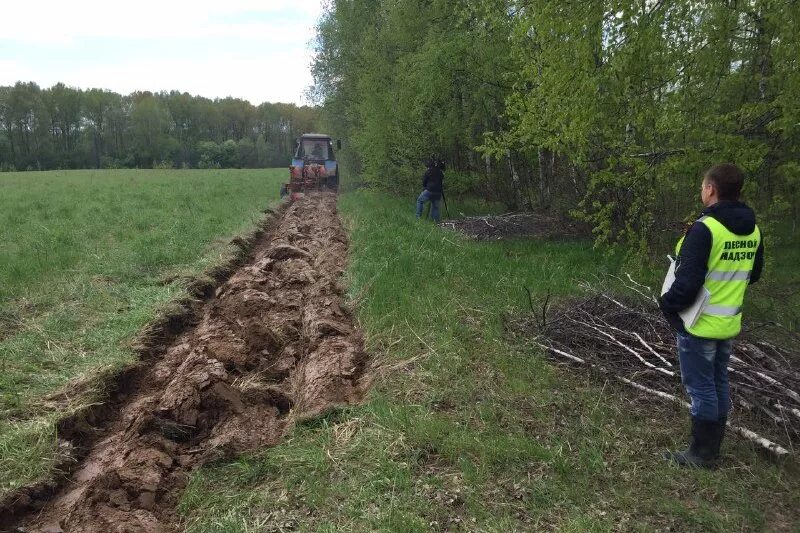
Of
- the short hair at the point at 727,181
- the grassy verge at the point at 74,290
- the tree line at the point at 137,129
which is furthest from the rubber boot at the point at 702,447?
the tree line at the point at 137,129

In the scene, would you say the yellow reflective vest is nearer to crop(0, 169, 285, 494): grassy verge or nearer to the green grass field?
the green grass field

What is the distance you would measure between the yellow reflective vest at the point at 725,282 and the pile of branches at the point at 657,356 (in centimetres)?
88

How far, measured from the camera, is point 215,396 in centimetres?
449

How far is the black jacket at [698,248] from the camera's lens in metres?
3.32

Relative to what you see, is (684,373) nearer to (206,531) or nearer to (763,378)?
(763,378)

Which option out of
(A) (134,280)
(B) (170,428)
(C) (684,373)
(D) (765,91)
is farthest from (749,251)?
(A) (134,280)

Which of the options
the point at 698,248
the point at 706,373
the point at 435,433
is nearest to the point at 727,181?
the point at 698,248

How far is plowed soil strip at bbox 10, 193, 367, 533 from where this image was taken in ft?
10.7

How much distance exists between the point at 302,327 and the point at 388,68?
45.4ft

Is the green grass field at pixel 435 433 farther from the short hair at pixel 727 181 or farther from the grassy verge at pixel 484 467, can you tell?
the short hair at pixel 727 181

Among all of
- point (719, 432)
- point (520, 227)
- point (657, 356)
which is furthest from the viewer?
point (520, 227)

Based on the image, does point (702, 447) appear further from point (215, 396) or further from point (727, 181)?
point (215, 396)

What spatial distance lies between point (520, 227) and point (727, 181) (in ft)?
29.3

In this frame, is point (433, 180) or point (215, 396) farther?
point (433, 180)
